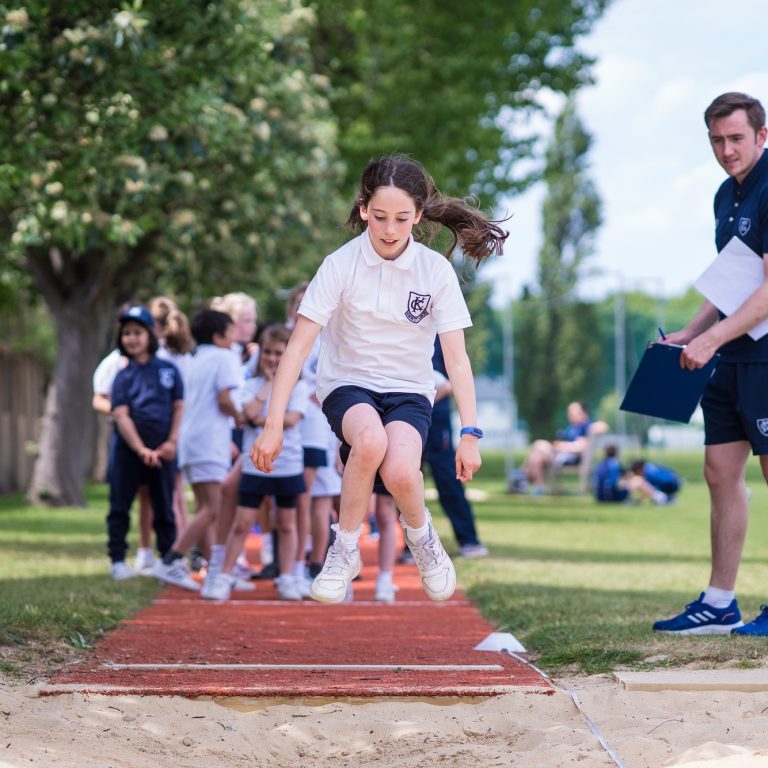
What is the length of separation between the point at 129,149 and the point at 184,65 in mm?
1212

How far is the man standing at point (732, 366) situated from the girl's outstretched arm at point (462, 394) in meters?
1.26

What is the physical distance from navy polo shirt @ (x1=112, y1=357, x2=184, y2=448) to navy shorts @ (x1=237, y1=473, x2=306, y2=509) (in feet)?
3.78

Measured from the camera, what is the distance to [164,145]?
1309 cm

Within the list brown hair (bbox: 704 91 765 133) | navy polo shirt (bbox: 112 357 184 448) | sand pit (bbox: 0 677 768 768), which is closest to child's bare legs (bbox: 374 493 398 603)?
navy polo shirt (bbox: 112 357 184 448)

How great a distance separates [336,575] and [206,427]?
168 inches

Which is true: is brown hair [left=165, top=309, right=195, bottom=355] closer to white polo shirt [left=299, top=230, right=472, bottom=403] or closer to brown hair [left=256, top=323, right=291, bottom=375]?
brown hair [left=256, top=323, right=291, bottom=375]

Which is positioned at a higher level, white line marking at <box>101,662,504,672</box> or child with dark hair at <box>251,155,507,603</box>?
child with dark hair at <box>251,155,507,603</box>

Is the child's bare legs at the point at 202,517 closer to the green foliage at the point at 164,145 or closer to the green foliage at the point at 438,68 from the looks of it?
the green foliage at the point at 164,145

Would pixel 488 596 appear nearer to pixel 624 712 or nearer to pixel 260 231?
pixel 624 712

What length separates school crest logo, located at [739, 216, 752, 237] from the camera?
257 inches

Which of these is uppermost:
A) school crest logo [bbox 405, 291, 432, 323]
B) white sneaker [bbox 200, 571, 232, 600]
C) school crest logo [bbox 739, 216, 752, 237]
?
school crest logo [bbox 739, 216, 752, 237]

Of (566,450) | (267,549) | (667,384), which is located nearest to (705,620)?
(667,384)

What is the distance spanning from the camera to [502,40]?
2648 centimetres

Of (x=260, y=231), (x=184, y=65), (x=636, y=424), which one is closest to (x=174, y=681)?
(x=184, y=65)
